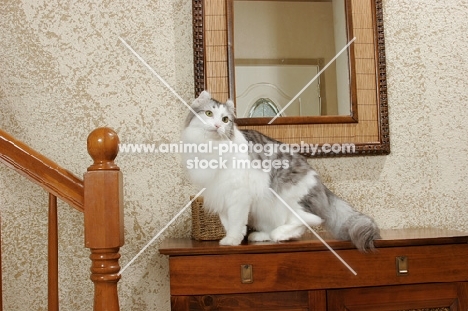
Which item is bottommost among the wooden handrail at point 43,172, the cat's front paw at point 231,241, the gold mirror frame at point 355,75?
the cat's front paw at point 231,241

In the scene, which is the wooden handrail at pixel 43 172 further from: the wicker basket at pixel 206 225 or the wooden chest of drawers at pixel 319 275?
the wicker basket at pixel 206 225

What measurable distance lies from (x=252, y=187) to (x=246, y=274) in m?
0.29

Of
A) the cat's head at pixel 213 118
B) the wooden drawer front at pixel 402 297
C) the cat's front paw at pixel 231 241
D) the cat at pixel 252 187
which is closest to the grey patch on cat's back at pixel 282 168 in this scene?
the cat at pixel 252 187

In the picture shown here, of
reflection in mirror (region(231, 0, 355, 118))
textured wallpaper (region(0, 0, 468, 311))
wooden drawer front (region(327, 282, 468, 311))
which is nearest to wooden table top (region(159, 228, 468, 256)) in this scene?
wooden drawer front (region(327, 282, 468, 311))

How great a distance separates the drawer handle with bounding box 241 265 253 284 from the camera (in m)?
1.42

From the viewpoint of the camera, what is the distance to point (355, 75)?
189 centimetres

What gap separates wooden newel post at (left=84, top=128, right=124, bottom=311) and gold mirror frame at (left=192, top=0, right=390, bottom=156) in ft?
2.89

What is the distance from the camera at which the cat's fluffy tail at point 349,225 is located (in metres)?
1.47

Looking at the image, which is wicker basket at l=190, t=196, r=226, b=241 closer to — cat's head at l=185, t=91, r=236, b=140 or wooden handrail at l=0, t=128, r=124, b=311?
cat's head at l=185, t=91, r=236, b=140

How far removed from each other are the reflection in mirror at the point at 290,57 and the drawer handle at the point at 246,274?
2.14 ft

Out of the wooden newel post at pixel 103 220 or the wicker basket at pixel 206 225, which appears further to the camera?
the wicker basket at pixel 206 225

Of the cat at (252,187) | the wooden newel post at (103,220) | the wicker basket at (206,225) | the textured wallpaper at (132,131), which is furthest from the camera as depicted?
the textured wallpaper at (132,131)

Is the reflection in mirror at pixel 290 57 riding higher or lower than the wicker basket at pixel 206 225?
higher

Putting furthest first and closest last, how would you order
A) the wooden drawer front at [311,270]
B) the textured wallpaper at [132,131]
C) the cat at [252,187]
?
1. the textured wallpaper at [132,131]
2. the cat at [252,187]
3. the wooden drawer front at [311,270]
